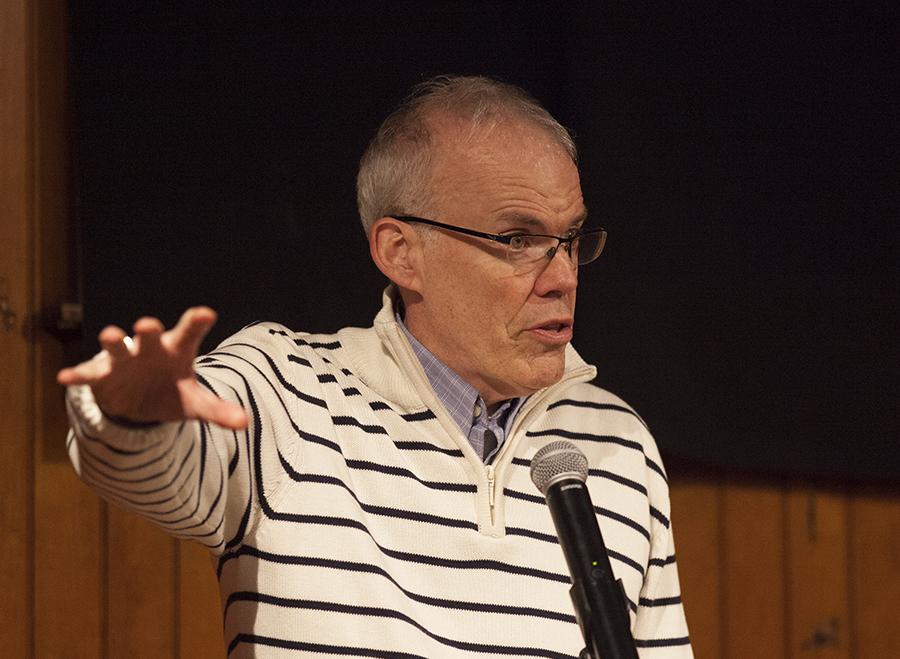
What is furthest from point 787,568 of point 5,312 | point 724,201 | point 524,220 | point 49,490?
point 5,312

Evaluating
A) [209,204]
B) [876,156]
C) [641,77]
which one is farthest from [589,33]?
[209,204]

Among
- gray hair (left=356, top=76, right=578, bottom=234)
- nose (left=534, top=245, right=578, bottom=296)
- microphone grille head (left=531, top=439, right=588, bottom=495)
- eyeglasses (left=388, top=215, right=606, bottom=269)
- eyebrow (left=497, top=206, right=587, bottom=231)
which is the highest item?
gray hair (left=356, top=76, right=578, bottom=234)

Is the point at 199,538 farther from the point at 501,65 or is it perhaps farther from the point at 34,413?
the point at 501,65

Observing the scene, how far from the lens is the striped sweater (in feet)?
5.05

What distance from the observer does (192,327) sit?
1063 mm

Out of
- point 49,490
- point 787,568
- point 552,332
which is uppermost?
point 552,332

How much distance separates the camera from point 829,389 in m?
2.44

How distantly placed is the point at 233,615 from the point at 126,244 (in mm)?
836

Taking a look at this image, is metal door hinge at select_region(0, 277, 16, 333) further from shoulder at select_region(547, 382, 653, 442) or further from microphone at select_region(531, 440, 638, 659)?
Result: microphone at select_region(531, 440, 638, 659)

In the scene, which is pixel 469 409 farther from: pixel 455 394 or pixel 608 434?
pixel 608 434

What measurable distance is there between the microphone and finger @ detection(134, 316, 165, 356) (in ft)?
1.28

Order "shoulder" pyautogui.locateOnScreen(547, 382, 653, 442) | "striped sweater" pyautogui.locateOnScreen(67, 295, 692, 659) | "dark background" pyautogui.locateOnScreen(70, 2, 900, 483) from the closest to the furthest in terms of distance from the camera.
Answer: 1. "striped sweater" pyautogui.locateOnScreen(67, 295, 692, 659)
2. "shoulder" pyautogui.locateOnScreen(547, 382, 653, 442)
3. "dark background" pyautogui.locateOnScreen(70, 2, 900, 483)

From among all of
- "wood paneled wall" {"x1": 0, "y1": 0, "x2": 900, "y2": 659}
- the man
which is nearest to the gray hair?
the man

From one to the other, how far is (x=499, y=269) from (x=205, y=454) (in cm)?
61
